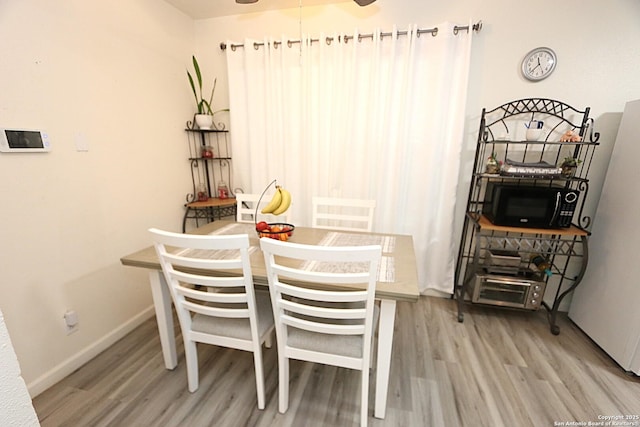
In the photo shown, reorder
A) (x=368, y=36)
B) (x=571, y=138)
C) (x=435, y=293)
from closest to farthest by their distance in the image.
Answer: (x=571, y=138), (x=368, y=36), (x=435, y=293)

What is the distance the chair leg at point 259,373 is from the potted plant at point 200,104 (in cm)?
205

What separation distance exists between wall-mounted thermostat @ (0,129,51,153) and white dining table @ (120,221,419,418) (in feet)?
2.53

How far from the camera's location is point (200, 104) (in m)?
2.54

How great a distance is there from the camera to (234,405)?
1.50m

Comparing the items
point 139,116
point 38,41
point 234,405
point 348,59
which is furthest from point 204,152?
point 234,405

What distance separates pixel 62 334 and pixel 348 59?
2813 mm

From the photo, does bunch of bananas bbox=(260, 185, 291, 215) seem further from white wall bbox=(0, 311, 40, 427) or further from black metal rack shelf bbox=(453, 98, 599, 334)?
black metal rack shelf bbox=(453, 98, 599, 334)

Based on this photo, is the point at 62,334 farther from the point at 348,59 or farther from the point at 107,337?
the point at 348,59

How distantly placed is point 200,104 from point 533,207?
114 inches

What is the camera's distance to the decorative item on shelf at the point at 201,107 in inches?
98.3

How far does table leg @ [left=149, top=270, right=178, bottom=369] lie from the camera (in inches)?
61.0

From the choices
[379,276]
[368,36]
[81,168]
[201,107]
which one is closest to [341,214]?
[379,276]

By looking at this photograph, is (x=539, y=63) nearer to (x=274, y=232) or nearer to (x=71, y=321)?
(x=274, y=232)

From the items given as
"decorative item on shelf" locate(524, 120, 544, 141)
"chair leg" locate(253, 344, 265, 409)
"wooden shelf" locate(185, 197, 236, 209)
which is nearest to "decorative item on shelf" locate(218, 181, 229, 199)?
"wooden shelf" locate(185, 197, 236, 209)
